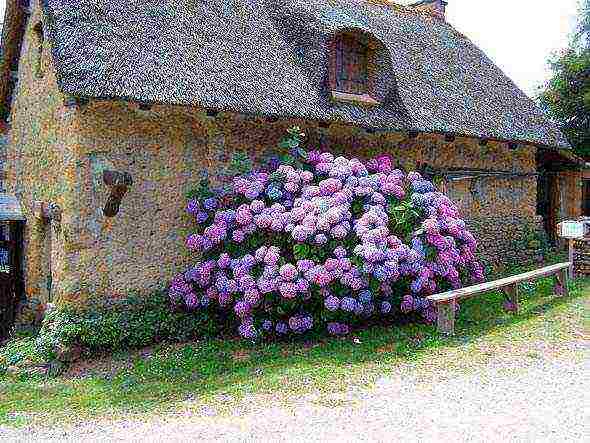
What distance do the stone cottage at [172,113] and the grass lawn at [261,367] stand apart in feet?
3.76

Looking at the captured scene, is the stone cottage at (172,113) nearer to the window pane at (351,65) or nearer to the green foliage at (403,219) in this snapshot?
the window pane at (351,65)

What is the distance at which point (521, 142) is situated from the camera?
444 inches

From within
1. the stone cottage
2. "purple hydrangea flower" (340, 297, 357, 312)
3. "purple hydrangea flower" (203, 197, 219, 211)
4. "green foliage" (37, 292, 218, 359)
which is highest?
the stone cottage

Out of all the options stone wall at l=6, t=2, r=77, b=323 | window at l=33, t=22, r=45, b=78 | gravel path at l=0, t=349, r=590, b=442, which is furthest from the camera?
window at l=33, t=22, r=45, b=78

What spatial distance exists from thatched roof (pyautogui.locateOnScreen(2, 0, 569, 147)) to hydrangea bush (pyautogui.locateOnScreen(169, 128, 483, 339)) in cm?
98

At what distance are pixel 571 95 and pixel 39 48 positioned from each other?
13.8 meters

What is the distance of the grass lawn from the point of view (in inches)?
206

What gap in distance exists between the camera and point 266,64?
27.3 ft

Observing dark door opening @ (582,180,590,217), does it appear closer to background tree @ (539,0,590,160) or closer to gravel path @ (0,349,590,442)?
background tree @ (539,0,590,160)

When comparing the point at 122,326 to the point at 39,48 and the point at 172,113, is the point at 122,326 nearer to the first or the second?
the point at 172,113

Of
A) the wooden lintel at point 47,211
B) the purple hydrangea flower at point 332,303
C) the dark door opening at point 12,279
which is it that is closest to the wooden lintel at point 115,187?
the wooden lintel at point 47,211

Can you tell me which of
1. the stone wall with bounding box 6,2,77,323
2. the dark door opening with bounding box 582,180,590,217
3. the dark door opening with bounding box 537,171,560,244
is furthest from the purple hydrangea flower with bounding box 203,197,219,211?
the dark door opening with bounding box 582,180,590,217

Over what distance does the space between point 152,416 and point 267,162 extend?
13.6ft

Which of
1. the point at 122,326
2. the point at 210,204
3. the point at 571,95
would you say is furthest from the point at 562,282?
the point at 571,95
